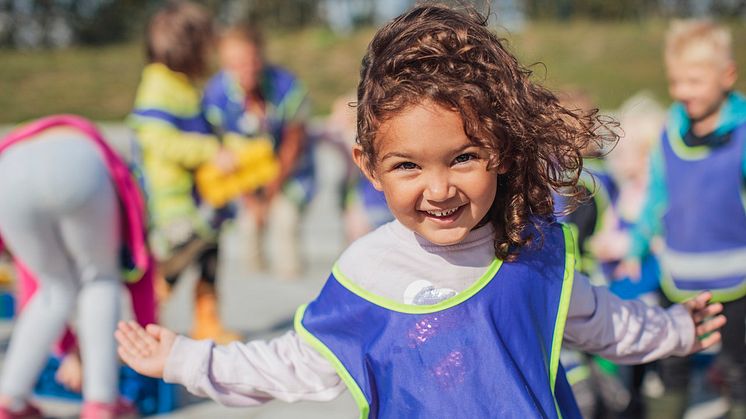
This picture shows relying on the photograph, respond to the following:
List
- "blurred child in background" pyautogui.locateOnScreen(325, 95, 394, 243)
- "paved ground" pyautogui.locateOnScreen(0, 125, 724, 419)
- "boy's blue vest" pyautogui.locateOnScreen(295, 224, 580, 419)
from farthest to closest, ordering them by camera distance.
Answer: "blurred child in background" pyautogui.locateOnScreen(325, 95, 394, 243) < "paved ground" pyautogui.locateOnScreen(0, 125, 724, 419) < "boy's blue vest" pyautogui.locateOnScreen(295, 224, 580, 419)

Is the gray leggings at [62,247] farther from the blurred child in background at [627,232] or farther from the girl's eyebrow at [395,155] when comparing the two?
the blurred child in background at [627,232]

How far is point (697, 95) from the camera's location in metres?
3.07

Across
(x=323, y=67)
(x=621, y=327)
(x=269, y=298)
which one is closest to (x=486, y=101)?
(x=621, y=327)

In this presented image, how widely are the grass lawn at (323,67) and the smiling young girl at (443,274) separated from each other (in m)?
12.6

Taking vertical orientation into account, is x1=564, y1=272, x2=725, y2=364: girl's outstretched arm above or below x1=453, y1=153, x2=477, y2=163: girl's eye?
below

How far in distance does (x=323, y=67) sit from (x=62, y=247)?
16043 mm

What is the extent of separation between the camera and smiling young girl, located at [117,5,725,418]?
61.3 inches

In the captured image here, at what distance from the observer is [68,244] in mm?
3053

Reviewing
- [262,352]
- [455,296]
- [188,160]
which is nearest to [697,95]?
[455,296]

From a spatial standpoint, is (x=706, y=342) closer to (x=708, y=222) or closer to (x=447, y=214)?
(x=447, y=214)

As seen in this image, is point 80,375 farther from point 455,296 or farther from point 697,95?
point 697,95

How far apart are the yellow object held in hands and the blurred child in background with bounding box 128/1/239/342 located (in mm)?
66

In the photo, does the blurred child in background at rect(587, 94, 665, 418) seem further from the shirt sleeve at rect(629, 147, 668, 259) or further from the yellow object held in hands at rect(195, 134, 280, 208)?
the yellow object held in hands at rect(195, 134, 280, 208)

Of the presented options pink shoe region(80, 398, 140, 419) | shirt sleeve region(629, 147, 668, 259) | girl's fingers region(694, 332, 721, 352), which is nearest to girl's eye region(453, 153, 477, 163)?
girl's fingers region(694, 332, 721, 352)
